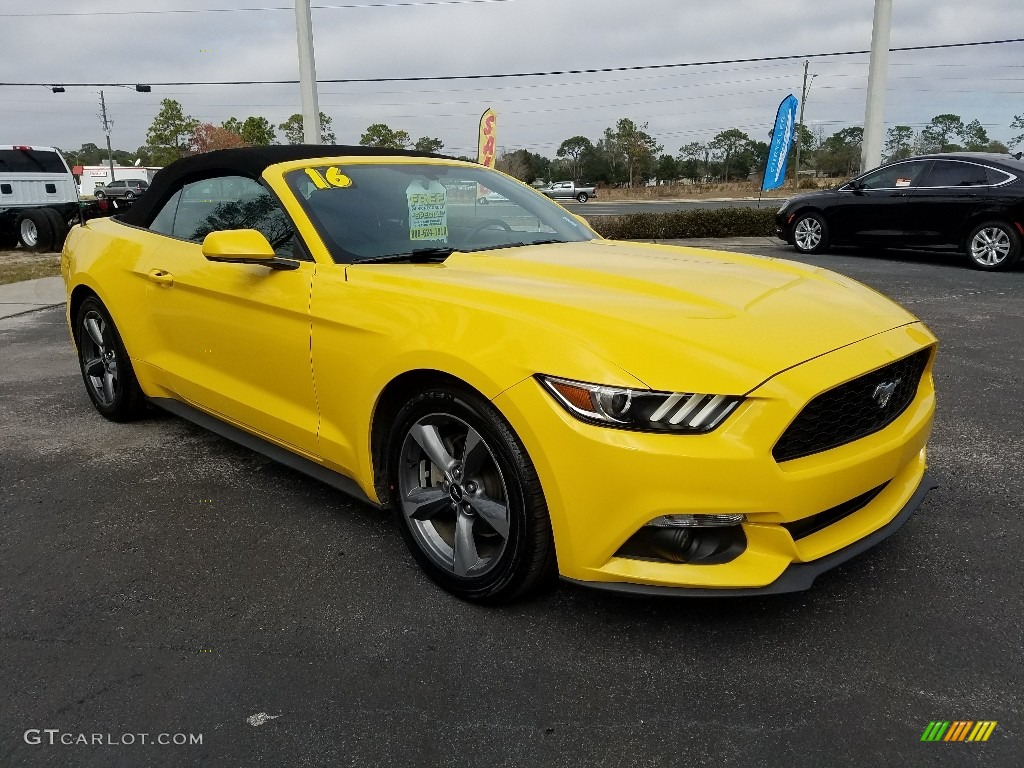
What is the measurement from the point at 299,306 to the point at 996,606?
264 centimetres

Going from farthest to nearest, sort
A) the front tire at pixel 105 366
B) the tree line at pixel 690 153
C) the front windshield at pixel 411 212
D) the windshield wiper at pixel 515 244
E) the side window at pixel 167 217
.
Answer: the tree line at pixel 690 153, the front tire at pixel 105 366, the side window at pixel 167 217, the windshield wiper at pixel 515 244, the front windshield at pixel 411 212

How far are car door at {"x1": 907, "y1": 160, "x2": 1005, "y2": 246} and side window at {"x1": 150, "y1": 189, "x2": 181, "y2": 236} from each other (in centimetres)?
997

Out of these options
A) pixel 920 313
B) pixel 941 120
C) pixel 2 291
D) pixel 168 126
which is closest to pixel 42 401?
pixel 2 291

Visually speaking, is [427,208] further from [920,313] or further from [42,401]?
[920,313]

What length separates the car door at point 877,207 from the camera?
10898mm

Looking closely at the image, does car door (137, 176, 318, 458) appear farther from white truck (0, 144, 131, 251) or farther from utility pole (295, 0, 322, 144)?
white truck (0, 144, 131, 251)

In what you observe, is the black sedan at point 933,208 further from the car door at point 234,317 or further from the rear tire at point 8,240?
the rear tire at point 8,240

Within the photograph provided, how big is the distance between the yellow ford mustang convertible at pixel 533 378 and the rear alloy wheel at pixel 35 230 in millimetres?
13795

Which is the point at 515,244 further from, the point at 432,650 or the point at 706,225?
the point at 706,225

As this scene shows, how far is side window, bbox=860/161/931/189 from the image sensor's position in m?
10.8

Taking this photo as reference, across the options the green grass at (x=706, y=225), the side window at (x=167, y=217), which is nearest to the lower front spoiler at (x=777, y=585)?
the side window at (x=167, y=217)

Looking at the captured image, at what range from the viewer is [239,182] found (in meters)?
3.55

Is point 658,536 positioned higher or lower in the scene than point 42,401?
higher

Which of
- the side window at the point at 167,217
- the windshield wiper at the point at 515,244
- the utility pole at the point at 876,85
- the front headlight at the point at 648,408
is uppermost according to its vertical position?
the utility pole at the point at 876,85
